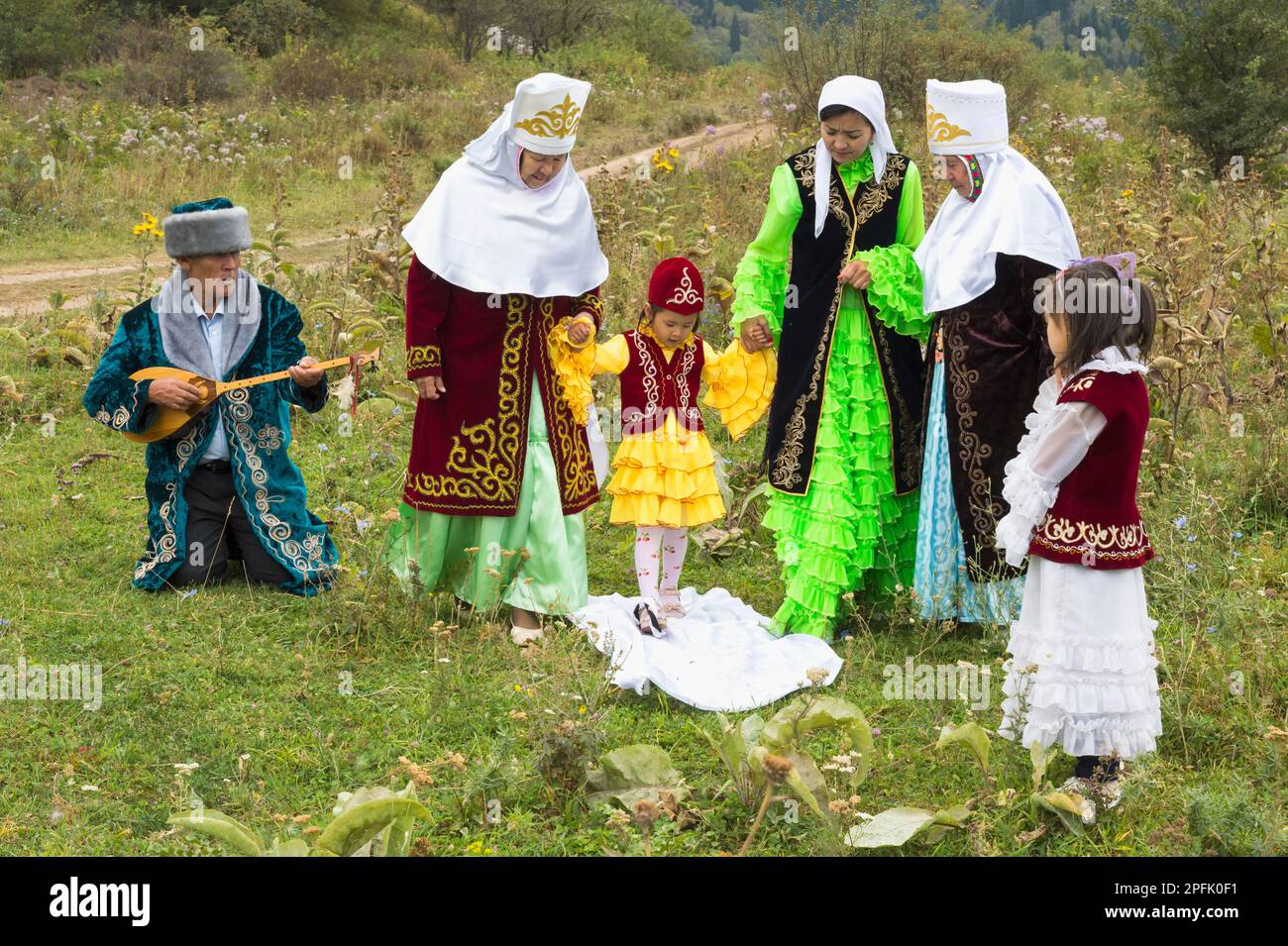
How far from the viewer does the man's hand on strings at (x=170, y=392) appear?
193 inches

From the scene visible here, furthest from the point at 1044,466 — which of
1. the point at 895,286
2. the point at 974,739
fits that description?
the point at 895,286

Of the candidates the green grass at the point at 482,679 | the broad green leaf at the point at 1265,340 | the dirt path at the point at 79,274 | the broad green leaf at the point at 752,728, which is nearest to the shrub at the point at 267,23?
the dirt path at the point at 79,274

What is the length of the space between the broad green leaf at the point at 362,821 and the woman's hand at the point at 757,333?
229 centimetres

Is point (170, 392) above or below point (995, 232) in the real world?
below

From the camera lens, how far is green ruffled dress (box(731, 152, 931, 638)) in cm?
465

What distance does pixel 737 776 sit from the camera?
Answer: 358cm

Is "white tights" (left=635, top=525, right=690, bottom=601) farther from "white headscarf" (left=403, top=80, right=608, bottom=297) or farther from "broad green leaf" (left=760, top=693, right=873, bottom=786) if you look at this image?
"broad green leaf" (left=760, top=693, right=873, bottom=786)

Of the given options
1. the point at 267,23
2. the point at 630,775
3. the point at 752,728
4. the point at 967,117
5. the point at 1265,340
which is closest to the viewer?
the point at 630,775

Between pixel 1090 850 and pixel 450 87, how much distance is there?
18995 millimetres

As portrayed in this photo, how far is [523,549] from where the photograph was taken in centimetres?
476

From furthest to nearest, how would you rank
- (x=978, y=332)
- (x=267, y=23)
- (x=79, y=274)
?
(x=267, y=23), (x=79, y=274), (x=978, y=332)

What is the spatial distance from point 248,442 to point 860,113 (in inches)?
101

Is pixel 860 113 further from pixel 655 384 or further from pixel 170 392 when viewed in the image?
pixel 170 392
